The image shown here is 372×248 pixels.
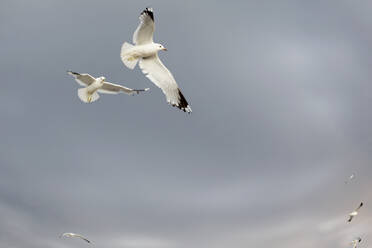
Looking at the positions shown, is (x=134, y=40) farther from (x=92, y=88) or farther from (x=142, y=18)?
(x=92, y=88)

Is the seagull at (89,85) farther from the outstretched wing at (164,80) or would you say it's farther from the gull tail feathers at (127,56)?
the gull tail feathers at (127,56)

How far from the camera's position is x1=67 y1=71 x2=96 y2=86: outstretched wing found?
1962 cm

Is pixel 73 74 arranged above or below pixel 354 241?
above

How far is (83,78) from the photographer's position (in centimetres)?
2002

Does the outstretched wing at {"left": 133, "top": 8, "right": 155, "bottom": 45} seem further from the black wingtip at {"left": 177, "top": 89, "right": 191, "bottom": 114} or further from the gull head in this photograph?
the black wingtip at {"left": 177, "top": 89, "right": 191, "bottom": 114}

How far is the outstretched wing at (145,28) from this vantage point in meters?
18.4

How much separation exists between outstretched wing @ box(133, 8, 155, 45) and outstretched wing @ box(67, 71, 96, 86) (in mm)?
2941

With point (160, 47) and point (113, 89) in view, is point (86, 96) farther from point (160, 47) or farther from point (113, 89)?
point (160, 47)

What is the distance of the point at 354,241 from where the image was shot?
87.0 ft

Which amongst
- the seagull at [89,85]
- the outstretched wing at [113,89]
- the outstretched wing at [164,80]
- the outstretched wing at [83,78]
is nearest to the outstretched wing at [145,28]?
the outstretched wing at [164,80]

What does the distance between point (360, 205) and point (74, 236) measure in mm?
15797

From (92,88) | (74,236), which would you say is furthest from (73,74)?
(74,236)

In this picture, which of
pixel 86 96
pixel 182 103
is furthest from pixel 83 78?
pixel 182 103

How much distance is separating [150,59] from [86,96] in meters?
3.60
